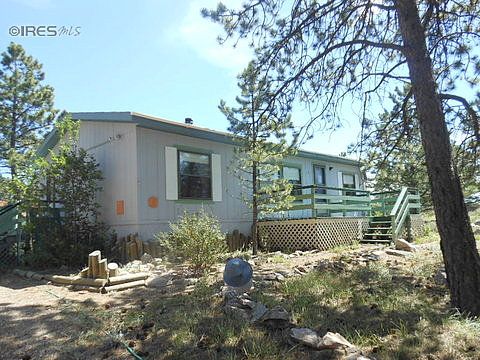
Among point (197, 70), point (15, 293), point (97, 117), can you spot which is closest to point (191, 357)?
point (15, 293)

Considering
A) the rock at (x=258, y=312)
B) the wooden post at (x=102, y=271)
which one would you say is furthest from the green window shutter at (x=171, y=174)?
the rock at (x=258, y=312)

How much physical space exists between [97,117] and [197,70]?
9.78 feet

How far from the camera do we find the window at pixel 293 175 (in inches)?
535

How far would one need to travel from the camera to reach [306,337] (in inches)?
134

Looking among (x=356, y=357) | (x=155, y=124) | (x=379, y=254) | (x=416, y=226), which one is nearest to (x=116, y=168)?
(x=155, y=124)

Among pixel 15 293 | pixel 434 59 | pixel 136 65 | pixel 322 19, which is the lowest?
pixel 15 293

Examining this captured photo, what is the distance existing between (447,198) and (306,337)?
Result: 2.36 metres

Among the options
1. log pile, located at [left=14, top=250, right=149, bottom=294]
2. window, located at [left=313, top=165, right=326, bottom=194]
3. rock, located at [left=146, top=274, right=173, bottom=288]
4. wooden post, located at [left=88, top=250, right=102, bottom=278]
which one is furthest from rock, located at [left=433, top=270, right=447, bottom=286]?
window, located at [left=313, top=165, right=326, bottom=194]

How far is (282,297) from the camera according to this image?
5.01 metres

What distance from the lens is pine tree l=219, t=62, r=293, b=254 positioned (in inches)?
253

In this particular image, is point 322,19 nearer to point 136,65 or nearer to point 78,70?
point 136,65

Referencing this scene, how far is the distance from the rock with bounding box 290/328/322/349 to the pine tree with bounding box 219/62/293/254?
355 cm

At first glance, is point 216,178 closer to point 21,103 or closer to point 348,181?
point 348,181

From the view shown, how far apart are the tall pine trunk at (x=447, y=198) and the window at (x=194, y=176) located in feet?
22.2
